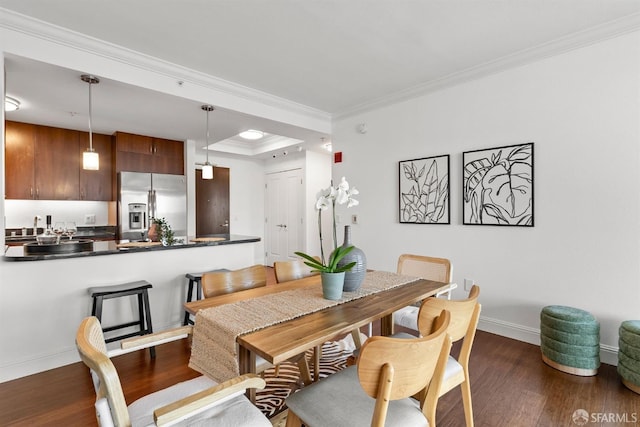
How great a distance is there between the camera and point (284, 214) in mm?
6602

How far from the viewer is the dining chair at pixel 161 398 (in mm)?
937

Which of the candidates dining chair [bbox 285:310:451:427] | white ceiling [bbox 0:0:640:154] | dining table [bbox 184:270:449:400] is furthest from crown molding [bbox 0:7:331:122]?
dining chair [bbox 285:310:451:427]

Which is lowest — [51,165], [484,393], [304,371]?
[484,393]

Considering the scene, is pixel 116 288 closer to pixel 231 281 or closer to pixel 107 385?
pixel 231 281

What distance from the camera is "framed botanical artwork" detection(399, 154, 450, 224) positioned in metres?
3.39

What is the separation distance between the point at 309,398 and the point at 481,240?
2564 mm

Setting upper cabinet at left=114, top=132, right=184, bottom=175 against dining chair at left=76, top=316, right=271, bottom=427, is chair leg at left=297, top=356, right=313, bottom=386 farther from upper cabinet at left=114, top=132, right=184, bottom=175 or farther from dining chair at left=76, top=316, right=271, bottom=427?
upper cabinet at left=114, top=132, right=184, bottom=175

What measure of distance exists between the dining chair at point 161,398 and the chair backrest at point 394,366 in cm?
43

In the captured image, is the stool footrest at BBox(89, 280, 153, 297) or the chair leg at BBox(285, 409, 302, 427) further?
the stool footrest at BBox(89, 280, 153, 297)

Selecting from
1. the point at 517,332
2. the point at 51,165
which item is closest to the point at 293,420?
the point at 517,332

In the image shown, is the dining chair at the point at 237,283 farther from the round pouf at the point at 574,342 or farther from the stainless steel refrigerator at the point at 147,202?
the stainless steel refrigerator at the point at 147,202

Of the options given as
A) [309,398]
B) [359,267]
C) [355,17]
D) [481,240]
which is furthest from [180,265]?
[481,240]

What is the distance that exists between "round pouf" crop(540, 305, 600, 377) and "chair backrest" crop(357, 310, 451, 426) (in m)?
1.90

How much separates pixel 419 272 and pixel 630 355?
4.63 feet
